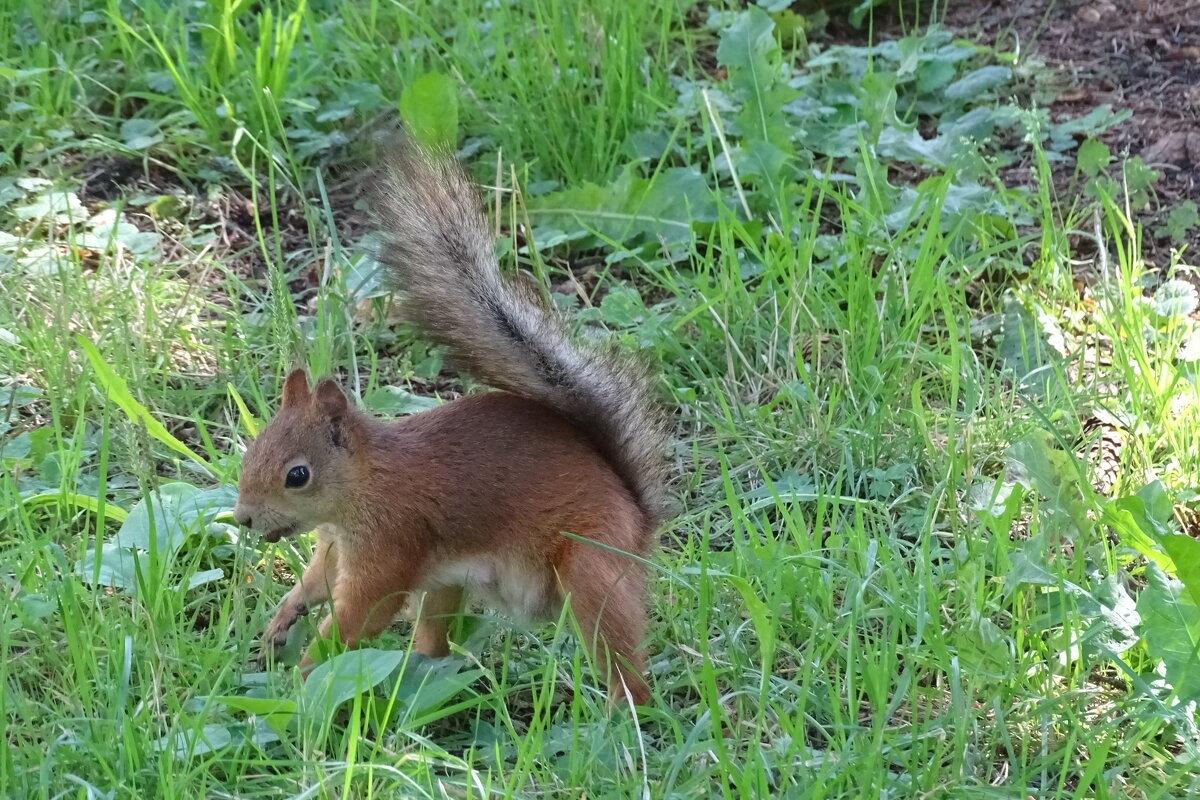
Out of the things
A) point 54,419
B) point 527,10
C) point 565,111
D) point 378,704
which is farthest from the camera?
point 527,10

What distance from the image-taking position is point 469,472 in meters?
1.88

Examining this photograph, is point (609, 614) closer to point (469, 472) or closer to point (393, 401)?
point (469, 472)

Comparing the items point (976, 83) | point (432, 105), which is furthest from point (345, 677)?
point (976, 83)

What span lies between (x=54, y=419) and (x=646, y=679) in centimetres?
109

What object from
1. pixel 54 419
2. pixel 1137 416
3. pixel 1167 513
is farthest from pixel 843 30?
pixel 54 419

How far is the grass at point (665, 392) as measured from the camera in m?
1.63

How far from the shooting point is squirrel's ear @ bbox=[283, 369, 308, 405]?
1874 millimetres

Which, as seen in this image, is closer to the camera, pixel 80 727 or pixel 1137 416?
pixel 80 727

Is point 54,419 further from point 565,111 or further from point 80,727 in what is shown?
point 565,111

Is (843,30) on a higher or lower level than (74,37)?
lower

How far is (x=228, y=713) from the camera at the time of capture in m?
1.65

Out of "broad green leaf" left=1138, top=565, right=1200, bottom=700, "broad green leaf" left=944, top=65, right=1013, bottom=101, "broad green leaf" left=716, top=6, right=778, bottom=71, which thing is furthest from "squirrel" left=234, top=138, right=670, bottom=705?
"broad green leaf" left=944, top=65, right=1013, bottom=101

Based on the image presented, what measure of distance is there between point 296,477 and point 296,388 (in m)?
0.14

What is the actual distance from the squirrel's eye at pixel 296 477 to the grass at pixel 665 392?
0.60ft
